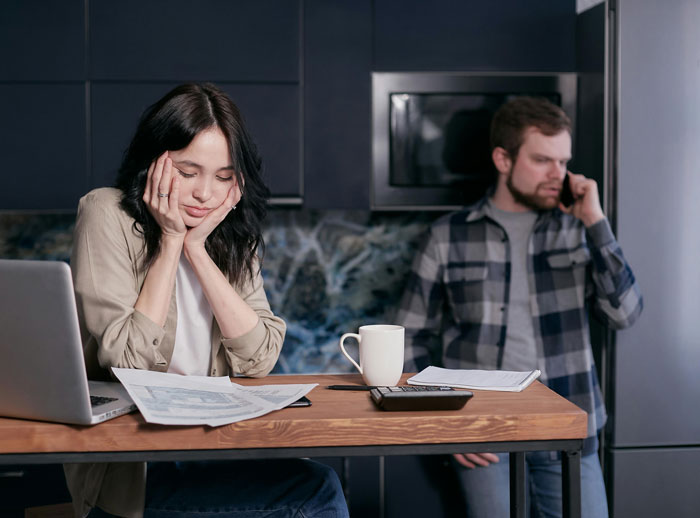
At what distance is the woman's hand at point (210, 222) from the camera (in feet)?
4.90

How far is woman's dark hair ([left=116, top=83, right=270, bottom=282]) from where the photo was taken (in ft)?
4.86

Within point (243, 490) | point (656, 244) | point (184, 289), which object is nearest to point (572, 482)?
point (243, 490)

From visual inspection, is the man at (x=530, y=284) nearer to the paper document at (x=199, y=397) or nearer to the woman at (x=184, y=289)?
the woman at (x=184, y=289)

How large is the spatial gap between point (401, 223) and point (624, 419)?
1.10m

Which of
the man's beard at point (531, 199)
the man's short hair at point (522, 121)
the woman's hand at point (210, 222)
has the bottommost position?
the woman's hand at point (210, 222)

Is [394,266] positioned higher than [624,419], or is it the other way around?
[394,266]

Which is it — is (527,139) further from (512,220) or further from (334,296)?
(334,296)

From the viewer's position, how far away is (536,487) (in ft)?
6.81

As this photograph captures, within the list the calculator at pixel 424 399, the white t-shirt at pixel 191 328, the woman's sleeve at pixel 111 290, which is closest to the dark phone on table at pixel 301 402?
the calculator at pixel 424 399

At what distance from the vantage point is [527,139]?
2203 millimetres

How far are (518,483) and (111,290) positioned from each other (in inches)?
32.5

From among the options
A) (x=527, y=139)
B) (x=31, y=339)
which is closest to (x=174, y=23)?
(x=527, y=139)

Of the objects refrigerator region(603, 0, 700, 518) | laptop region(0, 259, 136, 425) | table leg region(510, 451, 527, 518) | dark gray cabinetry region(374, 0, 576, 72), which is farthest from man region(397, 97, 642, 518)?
laptop region(0, 259, 136, 425)

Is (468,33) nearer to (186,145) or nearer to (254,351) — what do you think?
(186,145)
